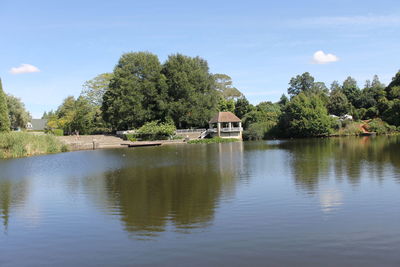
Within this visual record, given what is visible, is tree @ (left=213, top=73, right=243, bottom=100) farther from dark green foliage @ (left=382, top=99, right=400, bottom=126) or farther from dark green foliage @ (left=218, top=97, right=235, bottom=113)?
dark green foliage @ (left=382, top=99, right=400, bottom=126)

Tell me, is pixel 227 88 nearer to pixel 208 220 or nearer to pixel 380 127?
pixel 380 127

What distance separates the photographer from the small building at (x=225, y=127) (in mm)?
55500

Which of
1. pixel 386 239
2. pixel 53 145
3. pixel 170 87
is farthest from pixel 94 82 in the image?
pixel 386 239

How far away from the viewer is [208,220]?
31.8 feet

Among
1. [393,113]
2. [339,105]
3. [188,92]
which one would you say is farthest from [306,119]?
[188,92]

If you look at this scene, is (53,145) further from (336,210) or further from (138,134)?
(336,210)

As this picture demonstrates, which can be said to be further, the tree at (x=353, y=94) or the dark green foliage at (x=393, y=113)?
the tree at (x=353, y=94)

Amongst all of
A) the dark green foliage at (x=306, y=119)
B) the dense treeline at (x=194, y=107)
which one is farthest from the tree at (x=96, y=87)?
the dark green foliage at (x=306, y=119)

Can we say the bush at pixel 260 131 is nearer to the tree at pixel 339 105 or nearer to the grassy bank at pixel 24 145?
the tree at pixel 339 105

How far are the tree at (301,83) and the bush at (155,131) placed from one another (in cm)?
3653

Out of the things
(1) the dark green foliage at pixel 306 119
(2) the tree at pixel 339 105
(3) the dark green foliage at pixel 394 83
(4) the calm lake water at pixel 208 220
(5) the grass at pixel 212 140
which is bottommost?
(4) the calm lake water at pixel 208 220

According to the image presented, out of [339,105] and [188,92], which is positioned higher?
[188,92]

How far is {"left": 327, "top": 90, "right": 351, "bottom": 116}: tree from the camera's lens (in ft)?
204

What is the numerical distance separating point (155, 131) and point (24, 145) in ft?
71.2
